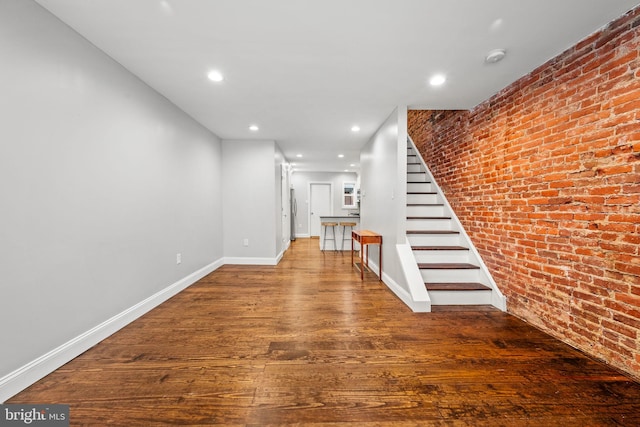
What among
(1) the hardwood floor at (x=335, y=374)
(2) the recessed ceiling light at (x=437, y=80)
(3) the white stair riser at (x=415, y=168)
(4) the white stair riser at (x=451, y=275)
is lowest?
(1) the hardwood floor at (x=335, y=374)

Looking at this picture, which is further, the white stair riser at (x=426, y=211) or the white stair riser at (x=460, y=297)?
the white stair riser at (x=426, y=211)

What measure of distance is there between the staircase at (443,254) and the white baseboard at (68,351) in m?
2.98

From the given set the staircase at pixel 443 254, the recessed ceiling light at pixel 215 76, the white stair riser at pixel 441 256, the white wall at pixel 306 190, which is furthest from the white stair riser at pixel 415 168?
the white wall at pixel 306 190

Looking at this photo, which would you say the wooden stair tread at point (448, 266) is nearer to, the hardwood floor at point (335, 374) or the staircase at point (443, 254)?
the staircase at point (443, 254)

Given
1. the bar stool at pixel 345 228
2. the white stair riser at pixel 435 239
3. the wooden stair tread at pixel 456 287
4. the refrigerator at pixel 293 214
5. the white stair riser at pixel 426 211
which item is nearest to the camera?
the wooden stair tread at pixel 456 287

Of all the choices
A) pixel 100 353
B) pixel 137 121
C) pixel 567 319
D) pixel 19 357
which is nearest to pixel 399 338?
pixel 567 319

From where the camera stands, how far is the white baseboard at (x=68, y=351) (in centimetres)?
134

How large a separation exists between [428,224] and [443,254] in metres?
0.49

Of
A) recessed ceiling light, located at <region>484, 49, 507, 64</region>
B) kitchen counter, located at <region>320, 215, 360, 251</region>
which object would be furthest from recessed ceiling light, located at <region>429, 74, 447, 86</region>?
kitchen counter, located at <region>320, 215, 360, 251</region>

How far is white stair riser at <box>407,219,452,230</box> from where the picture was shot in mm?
3371

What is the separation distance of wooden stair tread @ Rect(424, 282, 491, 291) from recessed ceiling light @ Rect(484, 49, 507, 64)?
2226 mm

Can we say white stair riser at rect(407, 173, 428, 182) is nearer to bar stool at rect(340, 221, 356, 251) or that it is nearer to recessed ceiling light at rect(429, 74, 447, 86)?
recessed ceiling light at rect(429, 74, 447, 86)

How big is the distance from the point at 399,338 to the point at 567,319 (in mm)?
1317

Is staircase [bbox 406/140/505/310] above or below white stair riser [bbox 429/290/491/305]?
above
